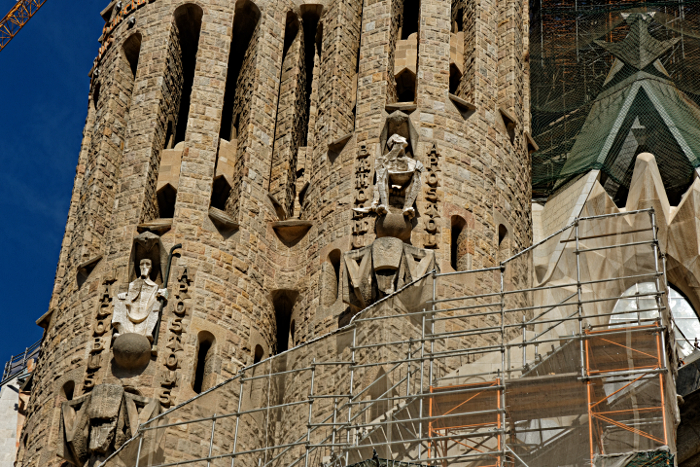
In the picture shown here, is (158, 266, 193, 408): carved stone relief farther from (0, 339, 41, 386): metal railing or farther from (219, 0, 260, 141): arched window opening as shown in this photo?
(0, 339, 41, 386): metal railing

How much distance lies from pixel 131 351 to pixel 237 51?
9080 mm

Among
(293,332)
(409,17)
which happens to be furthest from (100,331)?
(409,17)

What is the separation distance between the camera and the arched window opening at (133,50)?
36.2 meters

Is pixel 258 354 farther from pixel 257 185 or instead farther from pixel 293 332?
pixel 257 185

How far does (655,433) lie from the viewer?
23219 mm

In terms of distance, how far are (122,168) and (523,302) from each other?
369 inches

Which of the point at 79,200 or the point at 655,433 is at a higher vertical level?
the point at 79,200

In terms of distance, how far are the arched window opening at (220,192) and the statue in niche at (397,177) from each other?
3675mm

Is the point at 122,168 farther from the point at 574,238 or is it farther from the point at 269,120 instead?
the point at 574,238

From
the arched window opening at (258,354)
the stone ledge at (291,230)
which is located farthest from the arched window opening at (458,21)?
the arched window opening at (258,354)

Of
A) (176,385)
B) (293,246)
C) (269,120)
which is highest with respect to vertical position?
(269,120)

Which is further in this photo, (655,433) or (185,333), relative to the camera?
(185,333)

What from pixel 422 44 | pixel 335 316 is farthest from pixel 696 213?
pixel 335 316

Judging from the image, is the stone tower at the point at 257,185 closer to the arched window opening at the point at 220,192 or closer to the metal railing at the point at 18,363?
the arched window opening at the point at 220,192
